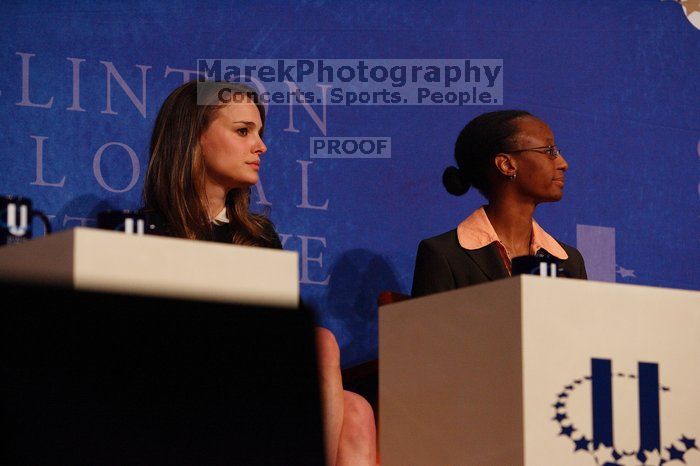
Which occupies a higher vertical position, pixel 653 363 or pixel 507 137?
pixel 507 137

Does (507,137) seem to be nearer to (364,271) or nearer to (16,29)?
(364,271)

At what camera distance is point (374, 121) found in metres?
3.57

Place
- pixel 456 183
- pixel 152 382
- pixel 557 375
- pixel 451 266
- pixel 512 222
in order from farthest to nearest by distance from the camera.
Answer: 1. pixel 456 183
2. pixel 512 222
3. pixel 451 266
4. pixel 557 375
5. pixel 152 382

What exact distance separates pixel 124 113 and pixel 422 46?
0.96 m

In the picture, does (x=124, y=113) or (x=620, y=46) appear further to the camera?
(x=620, y=46)

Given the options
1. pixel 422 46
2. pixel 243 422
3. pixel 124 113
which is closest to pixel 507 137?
pixel 422 46

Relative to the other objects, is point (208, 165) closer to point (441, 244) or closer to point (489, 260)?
point (441, 244)

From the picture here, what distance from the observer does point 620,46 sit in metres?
3.79

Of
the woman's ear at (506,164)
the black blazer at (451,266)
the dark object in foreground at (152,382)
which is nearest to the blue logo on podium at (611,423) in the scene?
the dark object in foreground at (152,382)

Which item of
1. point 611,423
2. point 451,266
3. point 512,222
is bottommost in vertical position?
point 611,423

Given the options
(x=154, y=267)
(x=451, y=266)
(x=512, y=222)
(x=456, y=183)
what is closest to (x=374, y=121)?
(x=456, y=183)

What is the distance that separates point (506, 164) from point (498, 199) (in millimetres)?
101

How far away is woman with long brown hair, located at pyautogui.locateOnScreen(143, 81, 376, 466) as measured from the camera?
2801mm

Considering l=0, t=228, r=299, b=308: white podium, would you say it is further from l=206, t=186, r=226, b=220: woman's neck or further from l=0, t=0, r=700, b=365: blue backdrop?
l=0, t=0, r=700, b=365: blue backdrop
